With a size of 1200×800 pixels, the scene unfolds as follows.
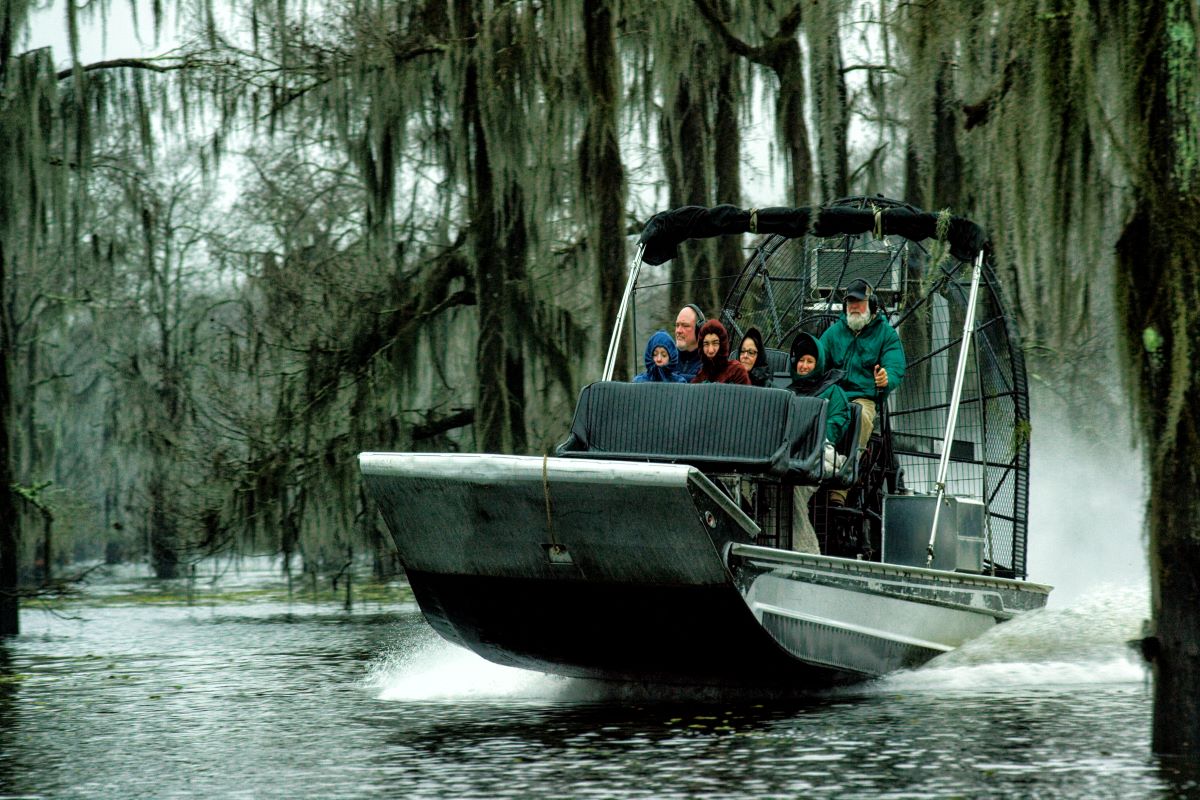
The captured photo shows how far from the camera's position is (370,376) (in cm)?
1986

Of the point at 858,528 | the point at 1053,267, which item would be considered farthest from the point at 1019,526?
the point at 1053,267

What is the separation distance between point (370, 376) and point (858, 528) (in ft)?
30.4

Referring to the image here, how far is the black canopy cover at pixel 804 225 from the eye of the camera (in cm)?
1189

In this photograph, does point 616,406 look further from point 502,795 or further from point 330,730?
point 502,795

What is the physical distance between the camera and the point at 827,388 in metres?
11.0

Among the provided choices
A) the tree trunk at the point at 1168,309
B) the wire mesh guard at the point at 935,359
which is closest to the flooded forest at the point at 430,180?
the wire mesh guard at the point at 935,359

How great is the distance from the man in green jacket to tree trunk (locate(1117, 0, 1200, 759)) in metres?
4.17

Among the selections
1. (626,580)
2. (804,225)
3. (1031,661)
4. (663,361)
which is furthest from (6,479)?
(1031,661)

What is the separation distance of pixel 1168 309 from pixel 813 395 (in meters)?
4.03

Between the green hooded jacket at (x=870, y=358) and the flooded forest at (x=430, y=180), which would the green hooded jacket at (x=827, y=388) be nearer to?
the green hooded jacket at (x=870, y=358)

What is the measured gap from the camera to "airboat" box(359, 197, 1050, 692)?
9.33m

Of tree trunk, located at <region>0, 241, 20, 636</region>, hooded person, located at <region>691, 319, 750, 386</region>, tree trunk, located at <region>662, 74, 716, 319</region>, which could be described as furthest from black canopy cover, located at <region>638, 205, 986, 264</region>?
tree trunk, located at <region>0, 241, 20, 636</region>

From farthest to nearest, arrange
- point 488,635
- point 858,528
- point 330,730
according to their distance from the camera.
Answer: point 858,528, point 488,635, point 330,730

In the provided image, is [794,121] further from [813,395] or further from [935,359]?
[813,395]
